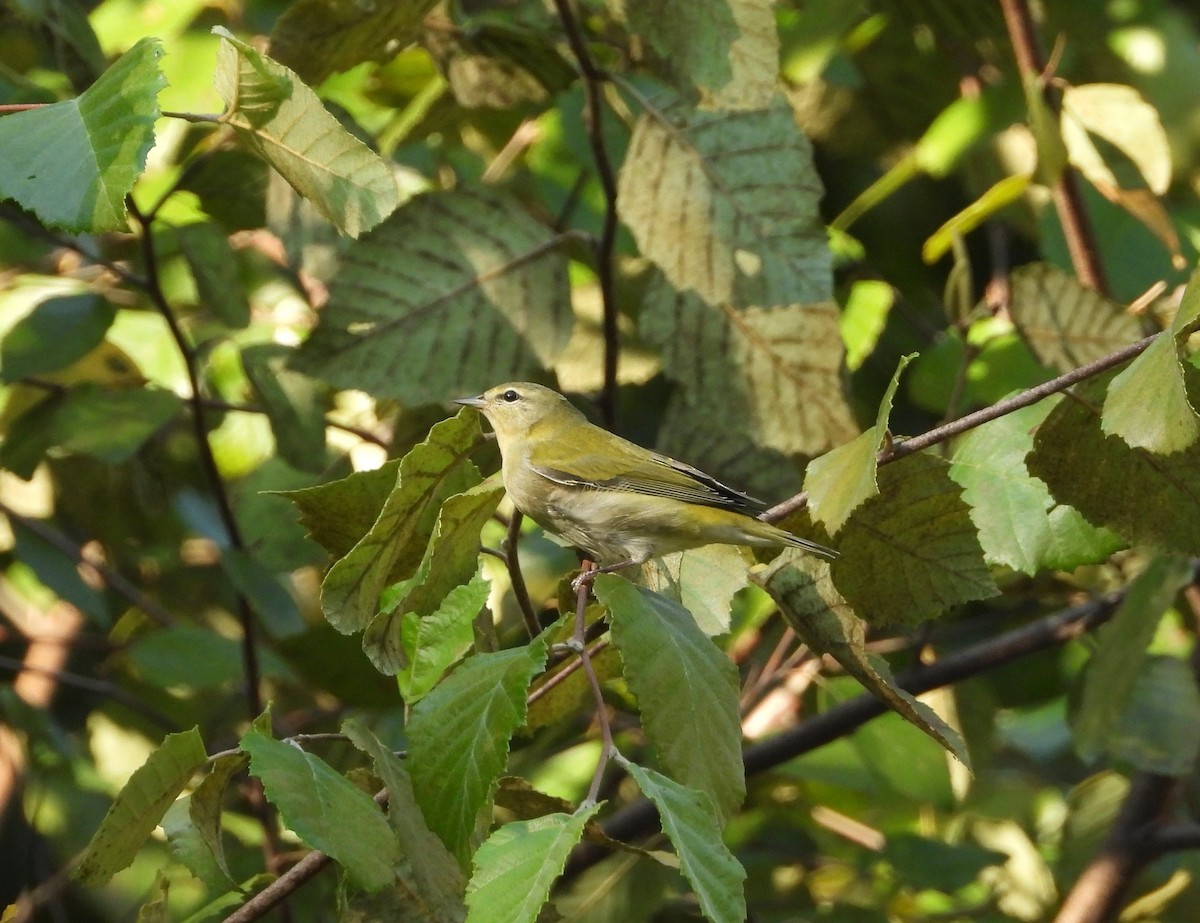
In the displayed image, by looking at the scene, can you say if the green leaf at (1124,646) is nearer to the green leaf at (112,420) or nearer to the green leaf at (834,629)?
the green leaf at (834,629)

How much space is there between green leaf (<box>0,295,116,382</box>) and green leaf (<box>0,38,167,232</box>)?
91 cm

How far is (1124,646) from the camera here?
1.75m

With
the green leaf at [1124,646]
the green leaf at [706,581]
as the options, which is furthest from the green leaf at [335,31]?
the green leaf at [1124,646]

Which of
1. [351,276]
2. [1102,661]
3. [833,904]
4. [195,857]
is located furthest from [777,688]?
[195,857]

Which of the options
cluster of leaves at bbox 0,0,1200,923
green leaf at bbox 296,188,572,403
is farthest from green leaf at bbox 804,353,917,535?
green leaf at bbox 296,188,572,403

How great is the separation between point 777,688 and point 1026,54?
105 cm

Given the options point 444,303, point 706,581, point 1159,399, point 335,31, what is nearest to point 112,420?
point 444,303

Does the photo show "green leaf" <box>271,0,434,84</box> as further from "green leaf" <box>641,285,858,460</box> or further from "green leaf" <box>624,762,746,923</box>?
"green leaf" <box>624,762,746,923</box>

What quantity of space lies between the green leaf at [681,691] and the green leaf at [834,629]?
11cm

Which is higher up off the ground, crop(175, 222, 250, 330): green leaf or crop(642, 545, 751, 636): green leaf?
crop(175, 222, 250, 330): green leaf

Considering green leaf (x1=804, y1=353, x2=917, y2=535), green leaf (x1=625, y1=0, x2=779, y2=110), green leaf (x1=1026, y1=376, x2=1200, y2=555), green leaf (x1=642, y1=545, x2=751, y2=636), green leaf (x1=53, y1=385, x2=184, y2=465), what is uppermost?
green leaf (x1=625, y1=0, x2=779, y2=110)

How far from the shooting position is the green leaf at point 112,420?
77.4 inches

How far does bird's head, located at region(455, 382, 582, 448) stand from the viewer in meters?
2.12

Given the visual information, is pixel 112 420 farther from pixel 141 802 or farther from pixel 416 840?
pixel 416 840
